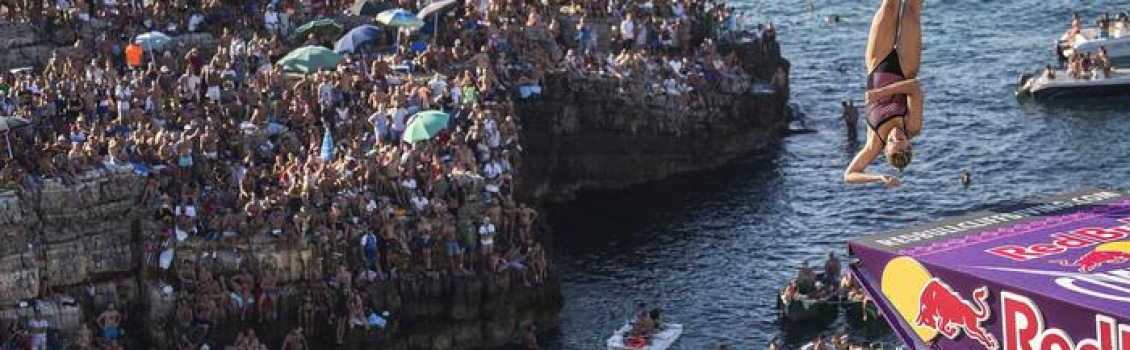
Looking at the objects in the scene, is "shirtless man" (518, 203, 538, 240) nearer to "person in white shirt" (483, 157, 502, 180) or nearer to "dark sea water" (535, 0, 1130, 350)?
"person in white shirt" (483, 157, 502, 180)

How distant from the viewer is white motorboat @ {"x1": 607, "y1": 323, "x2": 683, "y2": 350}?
7050 cm

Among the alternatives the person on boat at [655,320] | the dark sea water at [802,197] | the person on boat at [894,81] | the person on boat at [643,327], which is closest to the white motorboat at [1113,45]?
the dark sea water at [802,197]

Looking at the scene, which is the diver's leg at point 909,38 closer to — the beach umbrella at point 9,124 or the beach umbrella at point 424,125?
the beach umbrella at point 9,124

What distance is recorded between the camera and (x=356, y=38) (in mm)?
82625

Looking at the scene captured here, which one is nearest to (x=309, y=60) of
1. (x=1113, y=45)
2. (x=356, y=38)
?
(x=356, y=38)

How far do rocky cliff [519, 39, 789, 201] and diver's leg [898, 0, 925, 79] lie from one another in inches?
2138

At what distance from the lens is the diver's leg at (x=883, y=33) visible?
3156 cm

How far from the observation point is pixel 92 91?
242 ft

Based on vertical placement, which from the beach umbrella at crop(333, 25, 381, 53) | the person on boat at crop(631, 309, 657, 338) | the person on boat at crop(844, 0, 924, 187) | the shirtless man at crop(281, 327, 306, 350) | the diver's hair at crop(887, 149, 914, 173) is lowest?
the person on boat at crop(631, 309, 657, 338)

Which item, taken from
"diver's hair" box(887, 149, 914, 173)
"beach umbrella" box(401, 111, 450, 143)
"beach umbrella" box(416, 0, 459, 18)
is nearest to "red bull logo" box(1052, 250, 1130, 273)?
"diver's hair" box(887, 149, 914, 173)

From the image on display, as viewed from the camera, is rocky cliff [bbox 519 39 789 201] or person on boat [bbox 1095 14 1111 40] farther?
person on boat [bbox 1095 14 1111 40]

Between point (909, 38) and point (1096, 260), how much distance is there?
23004 mm

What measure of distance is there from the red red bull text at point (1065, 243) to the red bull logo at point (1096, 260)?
779mm

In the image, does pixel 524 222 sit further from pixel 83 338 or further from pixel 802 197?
pixel 802 197
